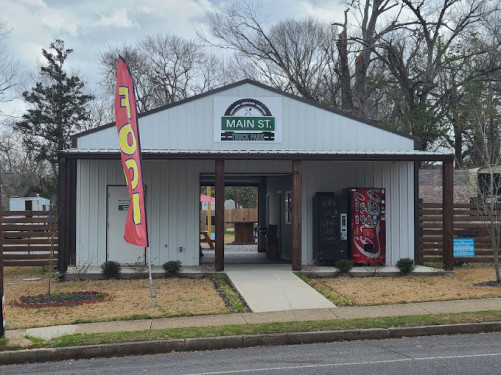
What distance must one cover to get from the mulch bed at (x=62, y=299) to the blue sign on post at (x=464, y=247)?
975 centimetres

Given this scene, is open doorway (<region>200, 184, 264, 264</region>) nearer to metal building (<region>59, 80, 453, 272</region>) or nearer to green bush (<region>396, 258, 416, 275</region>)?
metal building (<region>59, 80, 453, 272</region>)

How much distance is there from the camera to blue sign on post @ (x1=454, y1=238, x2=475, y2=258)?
17.3 metres

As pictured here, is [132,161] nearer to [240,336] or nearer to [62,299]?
[62,299]

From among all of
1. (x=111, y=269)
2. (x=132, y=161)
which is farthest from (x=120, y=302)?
(x=111, y=269)

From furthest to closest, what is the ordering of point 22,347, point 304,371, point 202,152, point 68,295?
point 202,152 → point 68,295 → point 22,347 → point 304,371

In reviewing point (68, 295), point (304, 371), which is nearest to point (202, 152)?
point (68, 295)

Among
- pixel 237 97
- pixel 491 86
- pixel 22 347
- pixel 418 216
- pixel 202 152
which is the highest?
pixel 491 86

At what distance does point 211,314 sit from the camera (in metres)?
11.1

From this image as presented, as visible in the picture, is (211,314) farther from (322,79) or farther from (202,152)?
(322,79)

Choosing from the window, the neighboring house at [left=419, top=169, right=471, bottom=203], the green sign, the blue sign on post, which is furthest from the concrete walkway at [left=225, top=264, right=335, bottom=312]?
the neighboring house at [left=419, top=169, right=471, bottom=203]

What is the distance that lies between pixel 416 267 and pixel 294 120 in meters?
5.27

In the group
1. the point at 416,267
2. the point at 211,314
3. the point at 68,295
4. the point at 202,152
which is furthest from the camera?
the point at 416,267

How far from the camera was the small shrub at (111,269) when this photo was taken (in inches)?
615

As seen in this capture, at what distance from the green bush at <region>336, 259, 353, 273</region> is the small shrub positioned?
5633 millimetres
